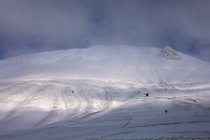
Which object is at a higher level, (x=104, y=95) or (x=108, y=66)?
(x=108, y=66)

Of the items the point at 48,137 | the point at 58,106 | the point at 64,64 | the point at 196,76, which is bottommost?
the point at 48,137

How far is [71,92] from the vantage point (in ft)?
265

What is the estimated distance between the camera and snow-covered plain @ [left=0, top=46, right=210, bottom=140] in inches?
1757

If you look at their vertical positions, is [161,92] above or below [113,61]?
below

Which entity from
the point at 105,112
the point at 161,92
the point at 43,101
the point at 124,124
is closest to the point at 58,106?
the point at 43,101

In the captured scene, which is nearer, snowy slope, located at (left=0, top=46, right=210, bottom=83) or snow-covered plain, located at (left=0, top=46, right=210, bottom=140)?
snow-covered plain, located at (left=0, top=46, right=210, bottom=140)

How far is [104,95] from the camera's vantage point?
81.4 m

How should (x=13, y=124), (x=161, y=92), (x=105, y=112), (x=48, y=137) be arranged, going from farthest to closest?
(x=161, y=92)
(x=105, y=112)
(x=13, y=124)
(x=48, y=137)

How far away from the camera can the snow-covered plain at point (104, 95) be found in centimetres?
4462

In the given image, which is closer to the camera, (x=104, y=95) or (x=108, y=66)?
(x=104, y=95)

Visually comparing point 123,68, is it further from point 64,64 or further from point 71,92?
point 71,92

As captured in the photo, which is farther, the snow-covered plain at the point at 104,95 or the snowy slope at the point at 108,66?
the snowy slope at the point at 108,66

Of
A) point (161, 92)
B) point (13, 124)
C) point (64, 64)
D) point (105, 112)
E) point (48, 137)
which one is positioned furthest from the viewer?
point (64, 64)

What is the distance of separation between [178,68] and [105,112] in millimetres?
62693
